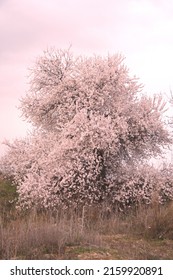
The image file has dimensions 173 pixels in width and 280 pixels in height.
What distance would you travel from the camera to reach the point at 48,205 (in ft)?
76.9

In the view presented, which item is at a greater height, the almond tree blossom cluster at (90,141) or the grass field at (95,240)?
the almond tree blossom cluster at (90,141)

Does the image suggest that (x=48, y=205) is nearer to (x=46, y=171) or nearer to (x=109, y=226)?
(x=46, y=171)

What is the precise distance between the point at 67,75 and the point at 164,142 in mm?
6377

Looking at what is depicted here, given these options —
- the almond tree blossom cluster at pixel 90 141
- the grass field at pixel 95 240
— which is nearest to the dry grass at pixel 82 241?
the grass field at pixel 95 240

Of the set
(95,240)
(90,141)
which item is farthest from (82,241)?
(90,141)

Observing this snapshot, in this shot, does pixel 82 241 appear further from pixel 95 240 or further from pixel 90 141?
pixel 90 141

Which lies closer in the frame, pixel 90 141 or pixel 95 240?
pixel 95 240

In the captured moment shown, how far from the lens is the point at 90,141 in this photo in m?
23.6

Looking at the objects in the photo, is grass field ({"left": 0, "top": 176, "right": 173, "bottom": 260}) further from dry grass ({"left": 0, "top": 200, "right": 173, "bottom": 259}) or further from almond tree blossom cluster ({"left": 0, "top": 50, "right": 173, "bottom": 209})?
almond tree blossom cluster ({"left": 0, "top": 50, "right": 173, "bottom": 209})

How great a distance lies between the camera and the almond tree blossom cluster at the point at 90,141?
78.2ft

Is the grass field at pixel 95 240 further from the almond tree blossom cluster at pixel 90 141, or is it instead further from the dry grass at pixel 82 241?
the almond tree blossom cluster at pixel 90 141

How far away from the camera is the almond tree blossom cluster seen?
78.2ft
